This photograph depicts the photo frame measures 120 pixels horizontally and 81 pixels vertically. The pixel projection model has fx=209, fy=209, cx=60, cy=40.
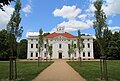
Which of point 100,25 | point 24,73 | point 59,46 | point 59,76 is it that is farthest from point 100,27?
point 59,46

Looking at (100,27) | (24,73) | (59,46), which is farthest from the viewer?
(59,46)

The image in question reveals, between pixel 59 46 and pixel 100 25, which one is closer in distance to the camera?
pixel 100 25

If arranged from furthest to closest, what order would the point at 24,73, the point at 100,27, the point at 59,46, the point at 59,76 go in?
the point at 59,46 → the point at 24,73 → the point at 59,76 → the point at 100,27

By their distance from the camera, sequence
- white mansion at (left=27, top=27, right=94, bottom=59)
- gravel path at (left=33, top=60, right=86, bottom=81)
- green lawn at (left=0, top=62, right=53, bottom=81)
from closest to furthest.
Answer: gravel path at (left=33, top=60, right=86, bottom=81) → green lawn at (left=0, top=62, right=53, bottom=81) → white mansion at (left=27, top=27, right=94, bottom=59)

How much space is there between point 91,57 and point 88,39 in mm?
6754

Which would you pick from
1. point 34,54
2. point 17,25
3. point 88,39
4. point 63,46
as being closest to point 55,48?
point 63,46

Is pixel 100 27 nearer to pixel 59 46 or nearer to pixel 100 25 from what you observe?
pixel 100 25

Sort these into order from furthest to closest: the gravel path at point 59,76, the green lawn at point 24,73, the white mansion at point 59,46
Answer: the white mansion at point 59,46 < the green lawn at point 24,73 < the gravel path at point 59,76

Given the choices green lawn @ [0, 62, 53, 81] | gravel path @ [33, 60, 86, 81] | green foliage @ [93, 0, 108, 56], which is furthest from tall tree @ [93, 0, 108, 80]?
green lawn @ [0, 62, 53, 81]

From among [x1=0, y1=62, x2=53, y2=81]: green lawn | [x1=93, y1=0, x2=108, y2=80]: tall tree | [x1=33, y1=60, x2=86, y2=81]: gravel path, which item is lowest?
[x1=33, y1=60, x2=86, y2=81]: gravel path

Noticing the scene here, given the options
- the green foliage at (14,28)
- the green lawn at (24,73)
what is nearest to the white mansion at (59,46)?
the green lawn at (24,73)

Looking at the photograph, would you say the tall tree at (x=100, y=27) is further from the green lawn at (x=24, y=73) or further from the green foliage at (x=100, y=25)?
the green lawn at (x=24, y=73)

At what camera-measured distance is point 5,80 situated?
43.3 feet

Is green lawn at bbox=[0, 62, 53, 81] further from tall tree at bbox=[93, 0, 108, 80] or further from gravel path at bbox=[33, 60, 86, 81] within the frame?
tall tree at bbox=[93, 0, 108, 80]
